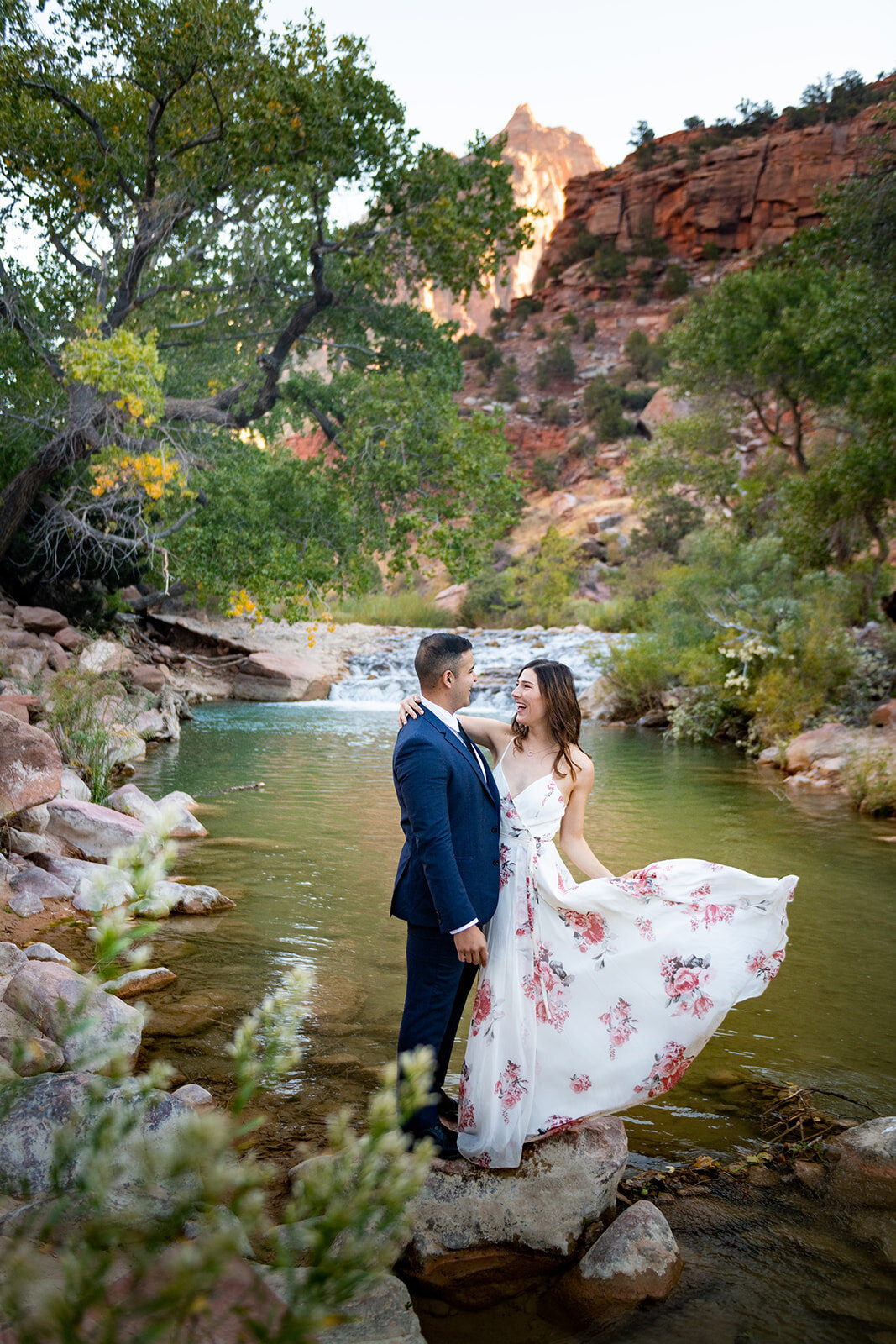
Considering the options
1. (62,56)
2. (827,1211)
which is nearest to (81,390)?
(62,56)

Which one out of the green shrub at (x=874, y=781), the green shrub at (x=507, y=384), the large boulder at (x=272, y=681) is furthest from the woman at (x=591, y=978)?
the green shrub at (x=507, y=384)

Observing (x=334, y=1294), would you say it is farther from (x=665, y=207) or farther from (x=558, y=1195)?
(x=665, y=207)

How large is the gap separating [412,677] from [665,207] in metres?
52.3

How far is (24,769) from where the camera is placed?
6309mm

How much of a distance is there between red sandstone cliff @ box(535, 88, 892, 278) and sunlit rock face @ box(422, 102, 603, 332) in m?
36.7

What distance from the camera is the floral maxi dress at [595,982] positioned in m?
3.08

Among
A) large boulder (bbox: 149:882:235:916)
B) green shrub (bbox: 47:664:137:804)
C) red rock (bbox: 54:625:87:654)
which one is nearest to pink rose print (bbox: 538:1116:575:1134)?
large boulder (bbox: 149:882:235:916)

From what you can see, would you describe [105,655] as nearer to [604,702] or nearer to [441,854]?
[604,702]

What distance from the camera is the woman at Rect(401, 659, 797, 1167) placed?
3.09 m

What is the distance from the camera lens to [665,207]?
6241cm

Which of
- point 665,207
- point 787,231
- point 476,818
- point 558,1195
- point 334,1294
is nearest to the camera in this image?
point 334,1294

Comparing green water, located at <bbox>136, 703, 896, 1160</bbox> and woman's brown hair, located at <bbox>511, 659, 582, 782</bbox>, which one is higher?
woman's brown hair, located at <bbox>511, 659, 582, 782</bbox>

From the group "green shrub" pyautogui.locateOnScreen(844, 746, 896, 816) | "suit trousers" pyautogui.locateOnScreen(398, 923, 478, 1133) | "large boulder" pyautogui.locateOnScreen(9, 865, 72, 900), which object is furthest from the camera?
"green shrub" pyautogui.locateOnScreen(844, 746, 896, 816)

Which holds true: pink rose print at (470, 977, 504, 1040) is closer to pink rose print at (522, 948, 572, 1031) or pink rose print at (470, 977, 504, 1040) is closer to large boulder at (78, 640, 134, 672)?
pink rose print at (522, 948, 572, 1031)
